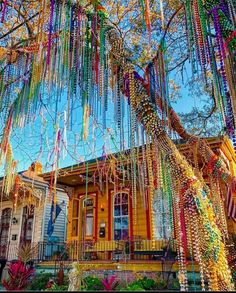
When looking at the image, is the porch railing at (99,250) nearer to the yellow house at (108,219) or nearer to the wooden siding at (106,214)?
the yellow house at (108,219)

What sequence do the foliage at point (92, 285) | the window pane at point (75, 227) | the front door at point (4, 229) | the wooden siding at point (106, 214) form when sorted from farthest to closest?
the front door at point (4, 229)
the window pane at point (75, 227)
the wooden siding at point (106, 214)
the foliage at point (92, 285)

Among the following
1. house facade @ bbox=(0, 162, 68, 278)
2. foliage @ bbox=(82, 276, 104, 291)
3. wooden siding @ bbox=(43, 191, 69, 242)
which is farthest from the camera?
wooden siding @ bbox=(43, 191, 69, 242)

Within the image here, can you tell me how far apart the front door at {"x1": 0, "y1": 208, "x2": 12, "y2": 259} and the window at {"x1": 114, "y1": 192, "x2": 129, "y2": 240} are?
6338 mm

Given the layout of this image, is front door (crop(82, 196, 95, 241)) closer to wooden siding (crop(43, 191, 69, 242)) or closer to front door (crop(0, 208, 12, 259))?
wooden siding (crop(43, 191, 69, 242))

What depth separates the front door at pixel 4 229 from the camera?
44.5ft

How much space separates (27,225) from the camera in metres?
13.3

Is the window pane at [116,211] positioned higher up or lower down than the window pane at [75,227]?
higher up

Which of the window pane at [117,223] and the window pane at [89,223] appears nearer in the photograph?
the window pane at [117,223]

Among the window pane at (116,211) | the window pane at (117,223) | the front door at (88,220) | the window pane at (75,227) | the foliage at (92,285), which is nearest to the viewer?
the foliage at (92,285)

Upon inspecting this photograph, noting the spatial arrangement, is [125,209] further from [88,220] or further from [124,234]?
[88,220]

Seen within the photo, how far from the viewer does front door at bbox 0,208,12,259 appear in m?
13.6

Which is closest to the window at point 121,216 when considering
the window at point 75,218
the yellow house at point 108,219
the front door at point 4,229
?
the yellow house at point 108,219

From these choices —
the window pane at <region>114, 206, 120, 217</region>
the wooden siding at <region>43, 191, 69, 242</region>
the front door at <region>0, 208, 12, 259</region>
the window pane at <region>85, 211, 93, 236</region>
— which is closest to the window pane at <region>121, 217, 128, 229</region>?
the window pane at <region>114, 206, 120, 217</region>

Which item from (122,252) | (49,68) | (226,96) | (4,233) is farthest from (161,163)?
(4,233)
